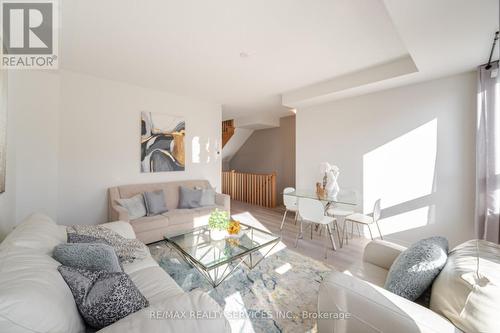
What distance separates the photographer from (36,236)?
1229mm

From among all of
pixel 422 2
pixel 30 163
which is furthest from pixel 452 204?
pixel 30 163

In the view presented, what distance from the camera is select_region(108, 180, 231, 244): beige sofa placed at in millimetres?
2721

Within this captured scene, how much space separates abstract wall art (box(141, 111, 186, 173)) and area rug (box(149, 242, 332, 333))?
1594mm

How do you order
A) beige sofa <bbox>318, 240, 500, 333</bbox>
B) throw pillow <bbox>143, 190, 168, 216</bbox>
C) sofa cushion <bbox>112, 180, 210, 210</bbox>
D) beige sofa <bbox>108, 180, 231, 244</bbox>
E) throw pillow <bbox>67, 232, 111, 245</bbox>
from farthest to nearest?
1. sofa cushion <bbox>112, 180, 210, 210</bbox>
2. throw pillow <bbox>143, 190, 168, 216</bbox>
3. beige sofa <bbox>108, 180, 231, 244</bbox>
4. throw pillow <bbox>67, 232, 111, 245</bbox>
5. beige sofa <bbox>318, 240, 500, 333</bbox>

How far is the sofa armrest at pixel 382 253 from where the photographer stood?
1585 millimetres

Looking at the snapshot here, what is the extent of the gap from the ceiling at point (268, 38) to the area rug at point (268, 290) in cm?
241

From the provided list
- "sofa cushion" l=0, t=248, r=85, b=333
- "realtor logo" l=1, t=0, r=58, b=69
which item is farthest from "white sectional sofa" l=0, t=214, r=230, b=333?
"realtor logo" l=1, t=0, r=58, b=69

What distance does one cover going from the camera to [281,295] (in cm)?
187

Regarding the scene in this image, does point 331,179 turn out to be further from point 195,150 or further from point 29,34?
point 29,34

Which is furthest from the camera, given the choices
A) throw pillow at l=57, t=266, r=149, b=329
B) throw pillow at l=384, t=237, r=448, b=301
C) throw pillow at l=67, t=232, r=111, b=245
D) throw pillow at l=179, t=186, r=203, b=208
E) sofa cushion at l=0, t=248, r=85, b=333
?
throw pillow at l=179, t=186, r=203, b=208

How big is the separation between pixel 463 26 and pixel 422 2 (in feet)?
1.81

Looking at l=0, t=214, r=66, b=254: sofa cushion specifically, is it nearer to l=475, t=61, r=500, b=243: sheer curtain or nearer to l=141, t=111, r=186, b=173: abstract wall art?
l=141, t=111, r=186, b=173: abstract wall art

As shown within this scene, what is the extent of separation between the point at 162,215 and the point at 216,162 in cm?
179

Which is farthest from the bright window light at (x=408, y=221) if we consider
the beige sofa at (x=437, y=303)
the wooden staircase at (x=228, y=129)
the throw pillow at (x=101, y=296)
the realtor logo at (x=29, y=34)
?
the wooden staircase at (x=228, y=129)
